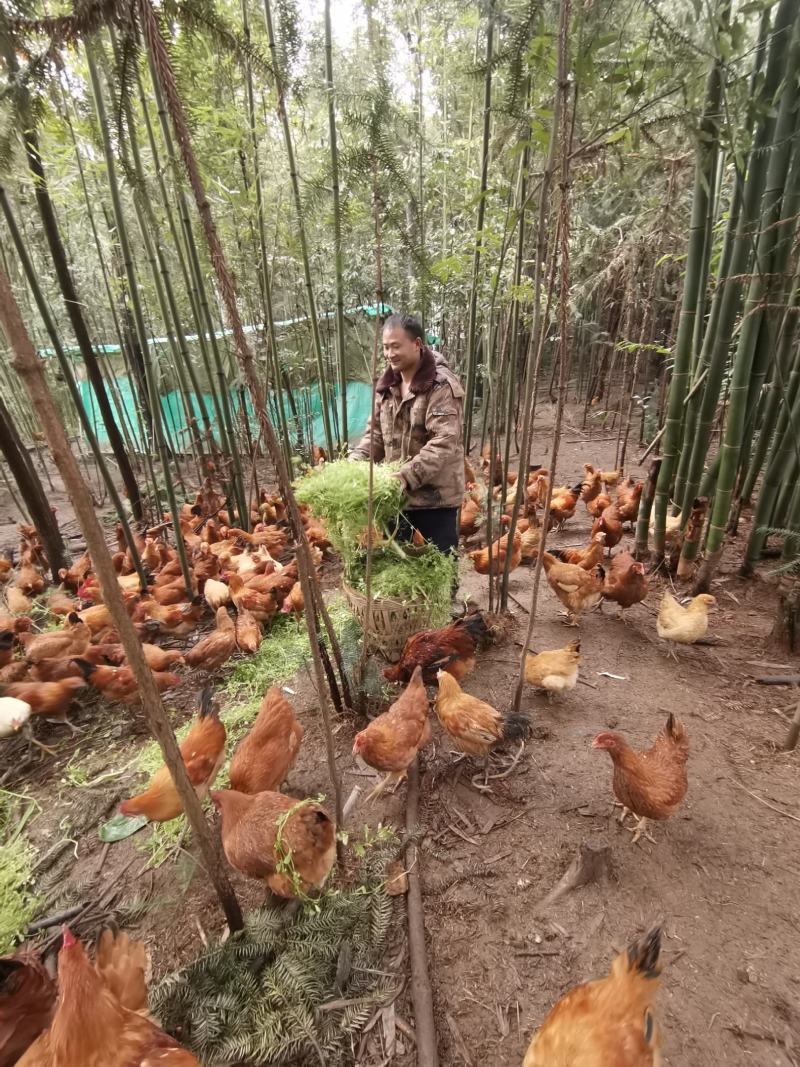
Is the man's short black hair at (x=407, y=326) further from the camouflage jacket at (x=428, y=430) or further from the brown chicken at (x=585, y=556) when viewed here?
the brown chicken at (x=585, y=556)

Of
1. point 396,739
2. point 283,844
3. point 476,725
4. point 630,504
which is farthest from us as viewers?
point 630,504

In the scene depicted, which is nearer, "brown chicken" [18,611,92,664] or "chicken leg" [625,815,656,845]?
"chicken leg" [625,815,656,845]

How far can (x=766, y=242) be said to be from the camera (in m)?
2.91

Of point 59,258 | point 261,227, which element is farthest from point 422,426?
point 59,258

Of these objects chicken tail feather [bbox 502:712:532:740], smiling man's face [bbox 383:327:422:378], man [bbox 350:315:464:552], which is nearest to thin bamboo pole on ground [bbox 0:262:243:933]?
chicken tail feather [bbox 502:712:532:740]

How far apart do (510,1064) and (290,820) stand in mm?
956

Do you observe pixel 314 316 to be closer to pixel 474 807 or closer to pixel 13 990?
pixel 474 807

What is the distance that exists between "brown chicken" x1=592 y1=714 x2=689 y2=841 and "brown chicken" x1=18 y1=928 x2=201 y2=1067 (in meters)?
1.67

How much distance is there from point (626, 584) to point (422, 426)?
1896 millimetres

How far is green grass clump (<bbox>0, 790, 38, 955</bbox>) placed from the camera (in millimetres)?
1815

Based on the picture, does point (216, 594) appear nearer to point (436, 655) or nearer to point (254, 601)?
point (254, 601)

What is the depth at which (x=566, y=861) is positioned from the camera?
6.48 ft

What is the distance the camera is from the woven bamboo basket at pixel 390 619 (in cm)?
288

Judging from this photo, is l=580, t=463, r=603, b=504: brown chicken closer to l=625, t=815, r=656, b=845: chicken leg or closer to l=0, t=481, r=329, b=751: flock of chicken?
l=0, t=481, r=329, b=751: flock of chicken
